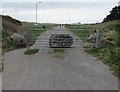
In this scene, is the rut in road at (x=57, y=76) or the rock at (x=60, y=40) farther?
the rock at (x=60, y=40)

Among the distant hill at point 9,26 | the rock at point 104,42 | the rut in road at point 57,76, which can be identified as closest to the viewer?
the rut in road at point 57,76

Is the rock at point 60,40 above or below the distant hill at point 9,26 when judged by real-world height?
below

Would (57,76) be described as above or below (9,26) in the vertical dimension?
below

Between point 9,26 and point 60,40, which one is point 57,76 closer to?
point 60,40

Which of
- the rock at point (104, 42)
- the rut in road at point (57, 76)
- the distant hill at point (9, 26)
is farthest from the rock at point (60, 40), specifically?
the distant hill at point (9, 26)

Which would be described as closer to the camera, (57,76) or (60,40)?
(57,76)

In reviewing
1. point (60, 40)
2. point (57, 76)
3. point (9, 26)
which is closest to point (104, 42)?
point (60, 40)

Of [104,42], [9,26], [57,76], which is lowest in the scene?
[57,76]

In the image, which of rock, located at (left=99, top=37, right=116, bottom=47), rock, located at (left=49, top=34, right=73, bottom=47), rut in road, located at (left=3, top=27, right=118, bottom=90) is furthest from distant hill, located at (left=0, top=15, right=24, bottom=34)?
rut in road, located at (left=3, top=27, right=118, bottom=90)

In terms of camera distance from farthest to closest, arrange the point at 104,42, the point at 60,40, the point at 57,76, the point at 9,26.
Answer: the point at 9,26 < the point at 60,40 < the point at 104,42 < the point at 57,76

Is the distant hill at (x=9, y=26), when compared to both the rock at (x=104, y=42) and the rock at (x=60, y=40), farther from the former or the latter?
the rock at (x=104, y=42)

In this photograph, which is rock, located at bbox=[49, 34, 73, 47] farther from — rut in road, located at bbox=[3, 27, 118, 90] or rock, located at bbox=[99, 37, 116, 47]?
rut in road, located at bbox=[3, 27, 118, 90]

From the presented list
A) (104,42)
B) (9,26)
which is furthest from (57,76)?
(9,26)

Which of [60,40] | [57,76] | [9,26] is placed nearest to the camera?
[57,76]
